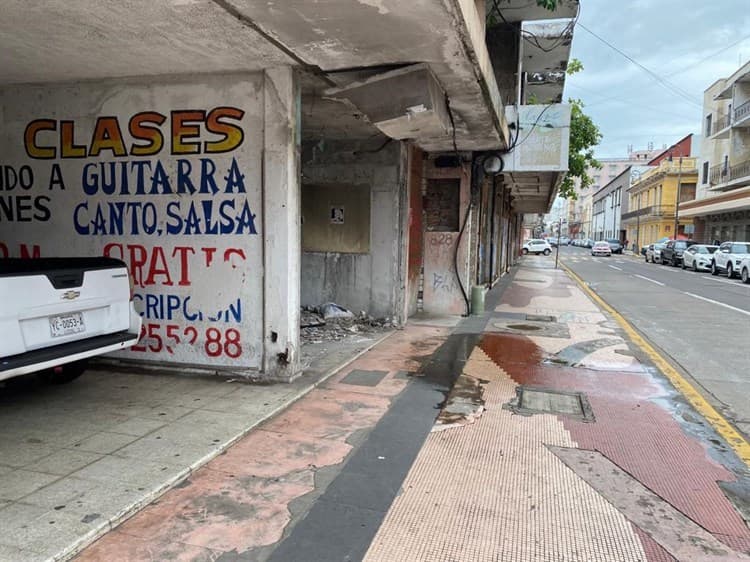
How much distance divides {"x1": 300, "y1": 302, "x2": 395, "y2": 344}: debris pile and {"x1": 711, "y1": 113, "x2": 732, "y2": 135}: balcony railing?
42.4 m

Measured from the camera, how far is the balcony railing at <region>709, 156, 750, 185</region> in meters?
38.6

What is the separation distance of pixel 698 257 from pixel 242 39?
31.1 meters

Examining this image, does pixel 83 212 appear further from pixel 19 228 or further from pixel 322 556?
pixel 322 556

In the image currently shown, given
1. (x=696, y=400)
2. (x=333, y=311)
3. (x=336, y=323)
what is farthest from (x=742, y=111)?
(x=696, y=400)

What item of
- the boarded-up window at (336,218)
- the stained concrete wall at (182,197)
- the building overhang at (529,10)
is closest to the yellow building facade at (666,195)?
the building overhang at (529,10)

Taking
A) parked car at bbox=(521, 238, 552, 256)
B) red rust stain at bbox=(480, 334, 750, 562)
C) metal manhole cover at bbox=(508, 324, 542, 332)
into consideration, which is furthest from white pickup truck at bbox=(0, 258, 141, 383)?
parked car at bbox=(521, 238, 552, 256)

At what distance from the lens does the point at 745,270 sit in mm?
22891

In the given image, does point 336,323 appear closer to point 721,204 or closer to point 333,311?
point 333,311

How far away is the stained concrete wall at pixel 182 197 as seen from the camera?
5.95m

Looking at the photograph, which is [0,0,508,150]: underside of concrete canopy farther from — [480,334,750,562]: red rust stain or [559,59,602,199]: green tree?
[559,59,602,199]: green tree

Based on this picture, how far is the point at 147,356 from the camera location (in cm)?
652

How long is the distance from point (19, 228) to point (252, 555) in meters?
5.78

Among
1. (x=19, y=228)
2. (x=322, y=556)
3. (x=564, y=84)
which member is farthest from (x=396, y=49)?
(x=564, y=84)

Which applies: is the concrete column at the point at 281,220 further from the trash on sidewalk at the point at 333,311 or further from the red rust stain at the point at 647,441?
the trash on sidewalk at the point at 333,311
